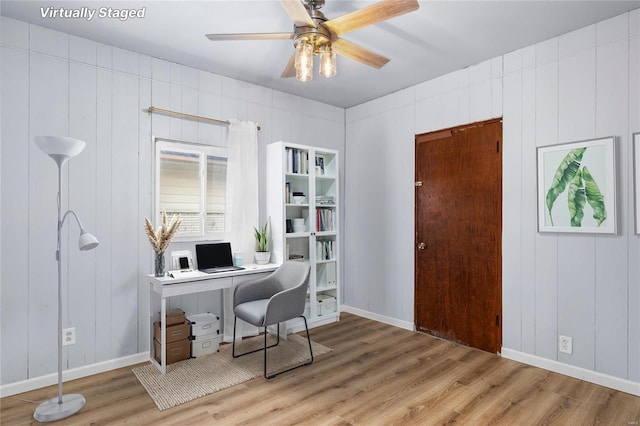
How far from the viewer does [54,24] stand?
2590 millimetres

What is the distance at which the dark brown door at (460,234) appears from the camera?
3.21 metres

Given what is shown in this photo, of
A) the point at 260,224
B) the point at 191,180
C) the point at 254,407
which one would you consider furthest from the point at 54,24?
the point at 254,407

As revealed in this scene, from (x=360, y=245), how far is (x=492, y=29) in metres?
2.68

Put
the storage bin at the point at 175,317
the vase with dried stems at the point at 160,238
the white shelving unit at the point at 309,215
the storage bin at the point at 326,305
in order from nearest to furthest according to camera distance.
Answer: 1. the vase with dried stems at the point at 160,238
2. the storage bin at the point at 175,317
3. the white shelving unit at the point at 309,215
4. the storage bin at the point at 326,305

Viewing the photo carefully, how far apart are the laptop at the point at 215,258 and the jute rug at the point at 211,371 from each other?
0.77 m

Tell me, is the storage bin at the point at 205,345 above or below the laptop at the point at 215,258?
below

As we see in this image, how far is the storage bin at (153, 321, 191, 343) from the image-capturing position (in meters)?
2.93

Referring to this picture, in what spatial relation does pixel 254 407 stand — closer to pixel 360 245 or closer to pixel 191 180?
pixel 191 180

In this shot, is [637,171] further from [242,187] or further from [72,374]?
[72,374]

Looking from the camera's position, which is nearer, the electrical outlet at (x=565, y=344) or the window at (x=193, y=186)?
the electrical outlet at (x=565, y=344)

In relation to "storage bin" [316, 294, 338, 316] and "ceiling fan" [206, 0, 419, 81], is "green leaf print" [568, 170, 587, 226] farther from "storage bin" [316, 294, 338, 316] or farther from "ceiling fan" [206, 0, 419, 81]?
"storage bin" [316, 294, 338, 316]

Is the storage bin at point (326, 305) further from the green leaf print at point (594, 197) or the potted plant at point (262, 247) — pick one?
the green leaf print at point (594, 197)

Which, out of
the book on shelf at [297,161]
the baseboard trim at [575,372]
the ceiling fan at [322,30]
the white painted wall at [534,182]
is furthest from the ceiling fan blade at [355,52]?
the baseboard trim at [575,372]

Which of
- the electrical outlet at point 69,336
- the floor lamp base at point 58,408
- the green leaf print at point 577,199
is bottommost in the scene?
the floor lamp base at point 58,408
